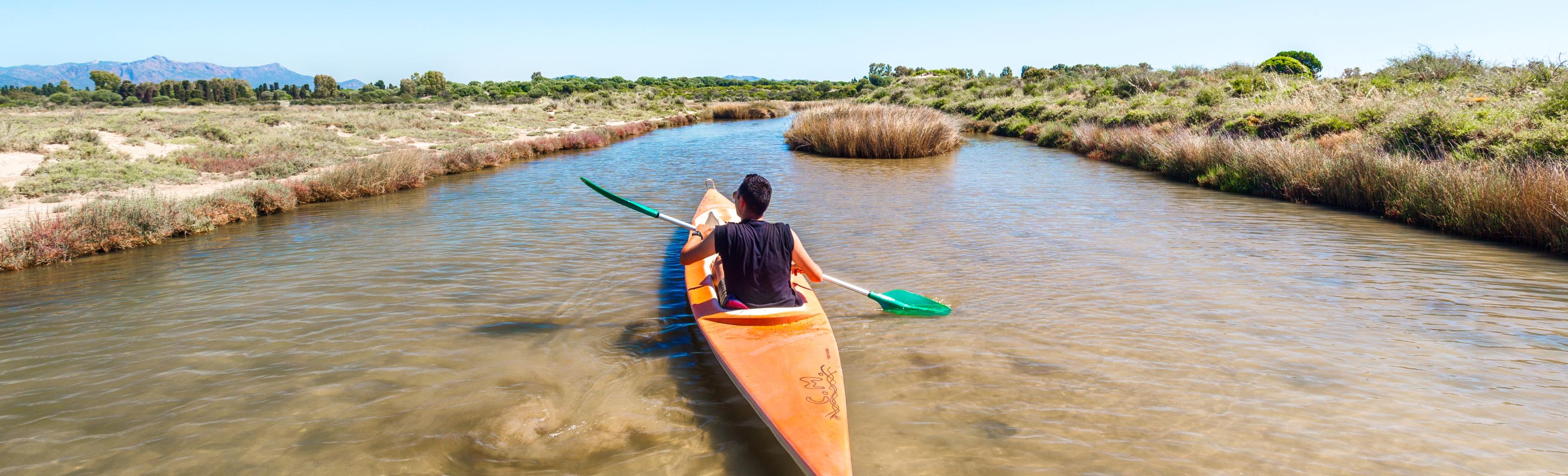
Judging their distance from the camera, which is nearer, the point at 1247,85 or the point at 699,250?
the point at 699,250

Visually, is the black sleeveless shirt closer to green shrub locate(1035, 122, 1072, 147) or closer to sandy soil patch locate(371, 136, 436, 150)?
sandy soil patch locate(371, 136, 436, 150)

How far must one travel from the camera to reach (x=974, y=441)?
3.88m

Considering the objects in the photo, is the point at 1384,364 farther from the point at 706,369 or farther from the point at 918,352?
the point at 706,369

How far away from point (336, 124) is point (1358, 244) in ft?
91.9

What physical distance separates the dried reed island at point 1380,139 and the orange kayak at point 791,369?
28.9 feet

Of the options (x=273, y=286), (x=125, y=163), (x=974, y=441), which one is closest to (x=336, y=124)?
(x=125, y=163)

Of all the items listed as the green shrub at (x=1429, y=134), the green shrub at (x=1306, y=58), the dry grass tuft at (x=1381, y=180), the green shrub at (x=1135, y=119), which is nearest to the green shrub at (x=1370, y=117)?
the dry grass tuft at (x=1381, y=180)

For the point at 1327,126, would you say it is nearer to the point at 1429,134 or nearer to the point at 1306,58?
the point at 1429,134

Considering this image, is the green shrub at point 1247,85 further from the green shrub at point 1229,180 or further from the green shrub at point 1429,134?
the green shrub at point 1429,134

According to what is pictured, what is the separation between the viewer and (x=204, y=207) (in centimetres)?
1020

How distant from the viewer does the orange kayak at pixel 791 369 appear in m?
3.32

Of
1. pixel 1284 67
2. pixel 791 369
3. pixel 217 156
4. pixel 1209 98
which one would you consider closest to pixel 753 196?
pixel 791 369

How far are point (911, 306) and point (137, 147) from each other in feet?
62.9

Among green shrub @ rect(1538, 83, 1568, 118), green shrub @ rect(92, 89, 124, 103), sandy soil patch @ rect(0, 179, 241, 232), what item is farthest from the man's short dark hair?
green shrub @ rect(92, 89, 124, 103)
